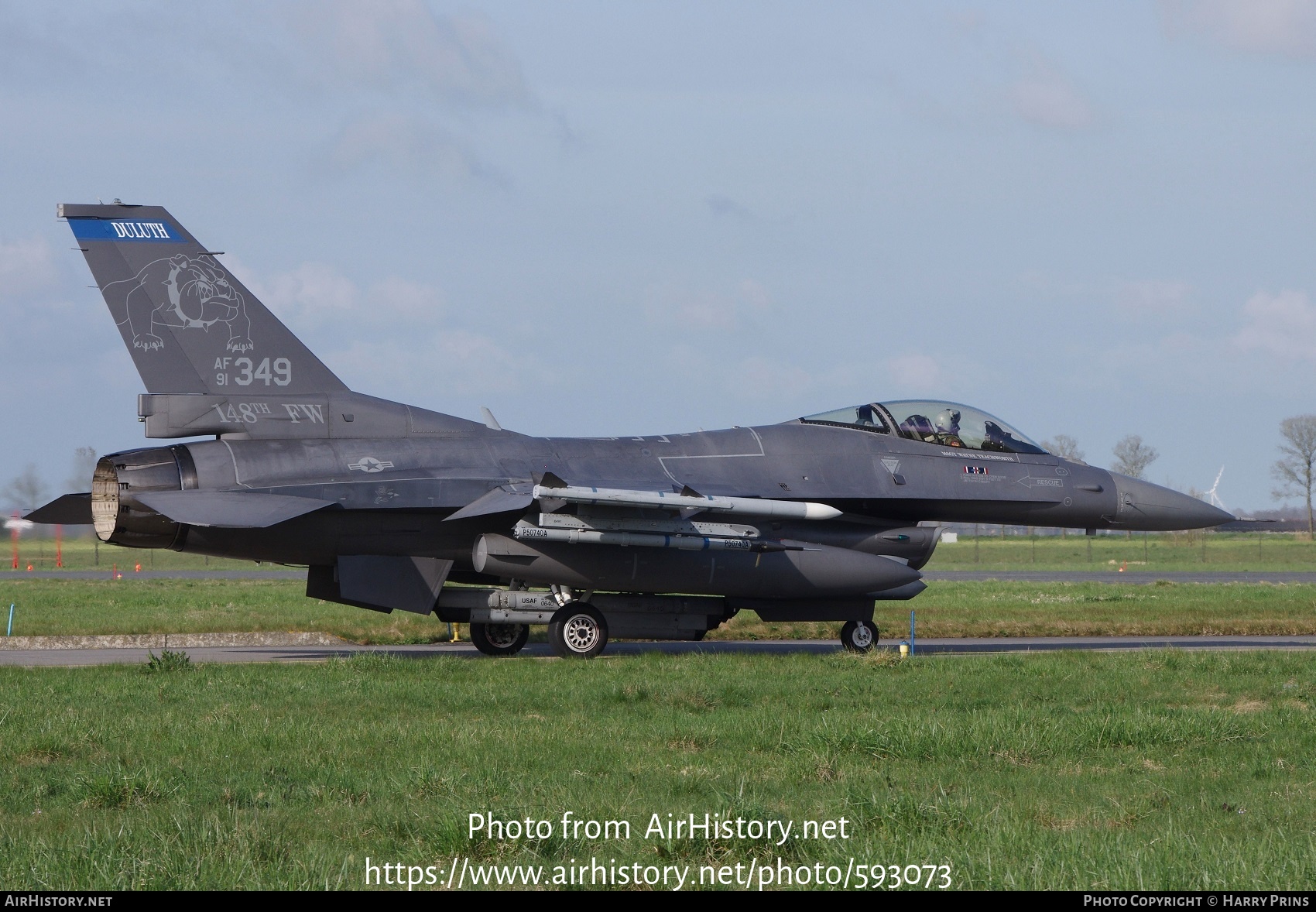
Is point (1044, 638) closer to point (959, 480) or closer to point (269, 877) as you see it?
point (959, 480)

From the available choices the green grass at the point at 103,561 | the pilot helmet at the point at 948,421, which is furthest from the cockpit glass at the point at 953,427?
the green grass at the point at 103,561

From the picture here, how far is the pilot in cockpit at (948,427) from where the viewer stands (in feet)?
62.0

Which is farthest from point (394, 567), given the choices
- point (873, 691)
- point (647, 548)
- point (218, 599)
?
point (218, 599)

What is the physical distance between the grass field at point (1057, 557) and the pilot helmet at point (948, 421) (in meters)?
24.5

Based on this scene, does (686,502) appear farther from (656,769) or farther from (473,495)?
(656,769)

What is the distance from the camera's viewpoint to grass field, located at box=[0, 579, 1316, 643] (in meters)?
21.8

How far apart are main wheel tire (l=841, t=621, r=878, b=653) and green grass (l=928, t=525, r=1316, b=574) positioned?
3207 centimetres

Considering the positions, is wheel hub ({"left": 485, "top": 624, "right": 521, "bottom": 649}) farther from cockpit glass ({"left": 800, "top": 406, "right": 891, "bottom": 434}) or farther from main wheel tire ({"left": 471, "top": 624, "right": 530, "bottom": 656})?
cockpit glass ({"left": 800, "top": 406, "right": 891, "bottom": 434})

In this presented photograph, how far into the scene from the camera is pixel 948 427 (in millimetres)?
19000

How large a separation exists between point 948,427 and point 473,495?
7.47 m

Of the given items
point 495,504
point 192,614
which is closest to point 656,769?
point 495,504

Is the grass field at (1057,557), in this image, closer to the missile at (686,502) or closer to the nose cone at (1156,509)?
the missile at (686,502)

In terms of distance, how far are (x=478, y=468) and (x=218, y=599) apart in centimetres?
1463

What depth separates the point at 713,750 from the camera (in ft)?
30.3
